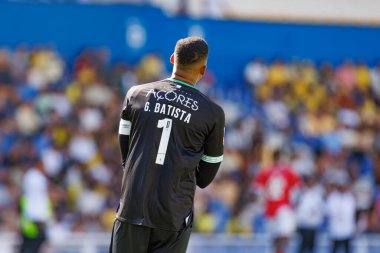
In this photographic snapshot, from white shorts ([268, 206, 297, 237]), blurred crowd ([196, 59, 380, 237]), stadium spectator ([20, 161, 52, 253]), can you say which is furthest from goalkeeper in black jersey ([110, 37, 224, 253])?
blurred crowd ([196, 59, 380, 237])

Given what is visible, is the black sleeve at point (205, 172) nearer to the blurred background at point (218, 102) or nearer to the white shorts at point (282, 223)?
the blurred background at point (218, 102)

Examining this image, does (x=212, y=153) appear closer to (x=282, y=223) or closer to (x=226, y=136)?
(x=282, y=223)

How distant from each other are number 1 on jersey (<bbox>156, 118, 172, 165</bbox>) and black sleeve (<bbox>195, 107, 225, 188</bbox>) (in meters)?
0.27

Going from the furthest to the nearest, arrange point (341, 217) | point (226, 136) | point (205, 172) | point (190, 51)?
point (226, 136), point (341, 217), point (205, 172), point (190, 51)

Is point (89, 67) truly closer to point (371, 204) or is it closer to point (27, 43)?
point (27, 43)

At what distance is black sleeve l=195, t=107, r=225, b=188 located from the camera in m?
5.46

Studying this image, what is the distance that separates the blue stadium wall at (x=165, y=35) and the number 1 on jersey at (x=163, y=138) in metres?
12.6

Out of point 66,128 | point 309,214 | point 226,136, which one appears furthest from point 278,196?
point 66,128

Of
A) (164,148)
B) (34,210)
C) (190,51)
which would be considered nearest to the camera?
(164,148)

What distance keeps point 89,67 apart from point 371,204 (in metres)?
5.91

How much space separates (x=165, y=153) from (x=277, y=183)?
28.6ft

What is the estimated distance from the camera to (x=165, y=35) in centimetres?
1845

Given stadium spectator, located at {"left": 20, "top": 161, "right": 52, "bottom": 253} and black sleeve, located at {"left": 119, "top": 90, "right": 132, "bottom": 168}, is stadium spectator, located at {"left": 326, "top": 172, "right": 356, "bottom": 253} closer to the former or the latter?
stadium spectator, located at {"left": 20, "top": 161, "right": 52, "bottom": 253}

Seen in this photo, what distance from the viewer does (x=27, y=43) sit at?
57.8 ft
